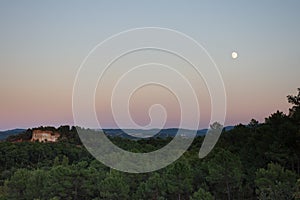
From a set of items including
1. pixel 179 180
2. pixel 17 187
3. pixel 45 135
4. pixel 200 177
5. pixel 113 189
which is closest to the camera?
pixel 179 180

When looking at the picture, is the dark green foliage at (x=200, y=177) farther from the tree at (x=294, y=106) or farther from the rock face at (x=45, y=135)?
the rock face at (x=45, y=135)

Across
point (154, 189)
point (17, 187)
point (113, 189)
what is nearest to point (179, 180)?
point (154, 189)

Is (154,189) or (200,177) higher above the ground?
(200,177)

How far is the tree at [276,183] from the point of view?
13.3 m

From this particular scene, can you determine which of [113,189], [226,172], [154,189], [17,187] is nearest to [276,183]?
[226,172]

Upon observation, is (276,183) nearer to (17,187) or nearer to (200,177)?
(200,177)

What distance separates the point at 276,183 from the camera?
1480 centimetres

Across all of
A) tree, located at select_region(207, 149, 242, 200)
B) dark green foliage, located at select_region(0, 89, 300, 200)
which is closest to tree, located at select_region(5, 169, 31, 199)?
dark green foliage, located at select_region(0, 89, 300, 200)

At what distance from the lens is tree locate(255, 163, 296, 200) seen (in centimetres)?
1334

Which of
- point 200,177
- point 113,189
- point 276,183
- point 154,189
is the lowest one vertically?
point 276,183

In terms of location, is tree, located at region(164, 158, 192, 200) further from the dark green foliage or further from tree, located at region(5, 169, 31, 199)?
tree, located at region(5, 169, 31, 199)

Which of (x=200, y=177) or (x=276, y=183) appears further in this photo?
(x=200, y=177)

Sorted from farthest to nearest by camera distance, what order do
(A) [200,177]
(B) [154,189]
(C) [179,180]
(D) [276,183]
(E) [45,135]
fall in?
(E) [45,135], (A) [200,177], (B) [154,189], (C) [179,180], (D) [276,183]

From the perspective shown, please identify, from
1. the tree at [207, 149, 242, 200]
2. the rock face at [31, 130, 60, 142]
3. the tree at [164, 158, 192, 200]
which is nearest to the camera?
the tree at [207, 149, 242, 200]
